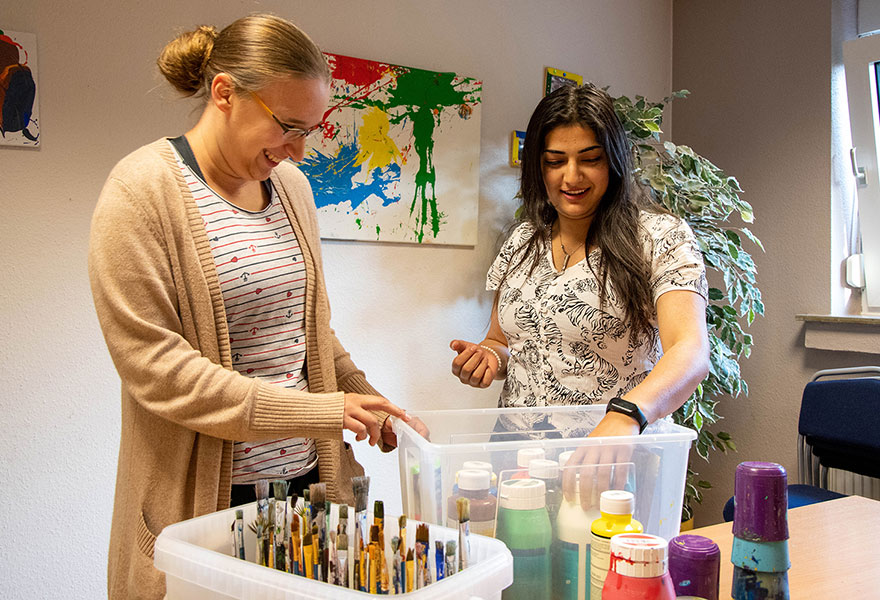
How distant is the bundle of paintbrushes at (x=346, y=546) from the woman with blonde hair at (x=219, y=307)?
246 mm

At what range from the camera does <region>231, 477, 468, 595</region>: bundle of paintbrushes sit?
703 millimetres

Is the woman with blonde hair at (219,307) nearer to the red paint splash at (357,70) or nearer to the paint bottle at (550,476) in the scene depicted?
the paint bottle at (550,476)

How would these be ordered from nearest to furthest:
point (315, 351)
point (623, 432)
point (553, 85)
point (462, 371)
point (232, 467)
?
point (623, 432) < point (232, 467) < point (315, 351) < point (462, 371) < point (553, 85)

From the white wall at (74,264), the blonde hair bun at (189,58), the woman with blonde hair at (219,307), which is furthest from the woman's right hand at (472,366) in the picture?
the white wall at (74,264)

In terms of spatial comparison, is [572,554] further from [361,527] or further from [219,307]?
[219,307]

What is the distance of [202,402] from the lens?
1.00 meters

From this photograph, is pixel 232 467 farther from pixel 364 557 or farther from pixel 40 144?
pixel 40 144

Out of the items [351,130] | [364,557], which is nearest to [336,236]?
[351,130]

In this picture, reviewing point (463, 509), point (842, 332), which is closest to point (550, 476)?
point (463, 509)

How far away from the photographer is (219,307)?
109cm

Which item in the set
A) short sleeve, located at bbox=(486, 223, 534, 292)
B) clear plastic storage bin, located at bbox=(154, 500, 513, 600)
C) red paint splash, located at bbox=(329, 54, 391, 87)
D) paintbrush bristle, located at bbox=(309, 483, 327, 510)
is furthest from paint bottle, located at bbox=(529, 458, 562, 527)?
red paint splash, located at bbox=(329, 54, 391, 87)

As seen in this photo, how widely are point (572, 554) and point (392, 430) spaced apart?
38cm

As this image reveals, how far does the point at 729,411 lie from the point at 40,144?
264 centimetres

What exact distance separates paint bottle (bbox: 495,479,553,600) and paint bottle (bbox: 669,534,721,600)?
139mm
